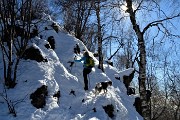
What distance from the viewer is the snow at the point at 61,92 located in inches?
420

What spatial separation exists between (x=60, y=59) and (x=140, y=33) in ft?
20.9

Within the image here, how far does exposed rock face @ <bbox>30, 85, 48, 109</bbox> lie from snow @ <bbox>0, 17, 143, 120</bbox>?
148mm

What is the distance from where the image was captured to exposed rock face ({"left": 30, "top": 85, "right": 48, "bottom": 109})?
10906mm

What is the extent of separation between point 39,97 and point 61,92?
1650mm

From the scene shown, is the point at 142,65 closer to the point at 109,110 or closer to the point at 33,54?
the point at 109,110

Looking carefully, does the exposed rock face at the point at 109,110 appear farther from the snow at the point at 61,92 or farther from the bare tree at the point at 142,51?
the bare tree at the point at 142,51

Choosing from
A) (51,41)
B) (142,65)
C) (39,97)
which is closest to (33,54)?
(39,97)

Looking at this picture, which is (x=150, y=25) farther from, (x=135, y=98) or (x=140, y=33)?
(x=135, y=98)

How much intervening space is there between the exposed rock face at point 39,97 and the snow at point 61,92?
0.15 metres

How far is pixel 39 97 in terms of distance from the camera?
11078mm

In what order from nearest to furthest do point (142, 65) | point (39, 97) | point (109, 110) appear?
point (142, 65) → point (39, 97) → point (109, 110)

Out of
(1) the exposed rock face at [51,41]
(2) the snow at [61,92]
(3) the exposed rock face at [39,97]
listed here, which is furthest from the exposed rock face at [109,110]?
(1) the exposed rock face at [51,41]

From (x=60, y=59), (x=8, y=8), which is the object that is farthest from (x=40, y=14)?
(x=8, y=8)

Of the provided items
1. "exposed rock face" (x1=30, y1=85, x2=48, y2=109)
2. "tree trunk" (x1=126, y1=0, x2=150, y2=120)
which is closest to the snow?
"exposed rock face" (x1=30, y1=85, x2=48, y2=109)
